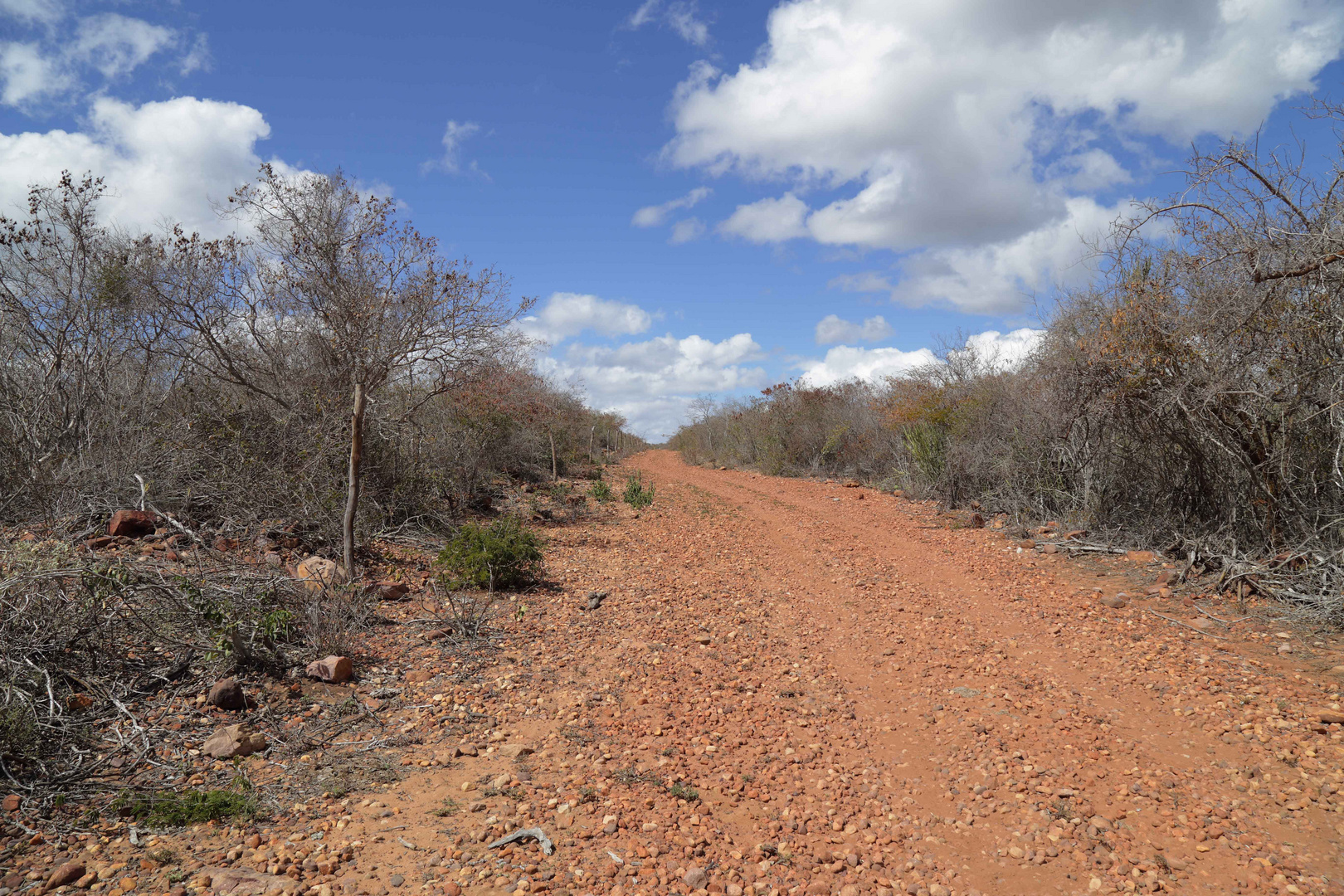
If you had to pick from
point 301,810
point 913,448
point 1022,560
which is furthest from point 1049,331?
point 301,810

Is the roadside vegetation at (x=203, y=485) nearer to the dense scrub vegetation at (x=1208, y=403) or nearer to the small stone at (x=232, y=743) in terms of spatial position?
the small stone at (x=232, y=743)

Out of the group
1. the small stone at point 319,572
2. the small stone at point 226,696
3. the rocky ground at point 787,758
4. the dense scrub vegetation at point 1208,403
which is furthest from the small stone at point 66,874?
the dense scrub vegetation at point 1208,403

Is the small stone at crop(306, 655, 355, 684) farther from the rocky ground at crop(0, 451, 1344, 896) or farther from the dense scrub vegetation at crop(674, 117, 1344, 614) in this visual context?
the dense scrub vegetation at crop(674, 117, 1344, 614)

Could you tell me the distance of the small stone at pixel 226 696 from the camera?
446cm

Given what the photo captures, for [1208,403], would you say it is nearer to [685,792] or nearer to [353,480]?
[685,792]

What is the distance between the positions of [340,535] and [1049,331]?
929 cm

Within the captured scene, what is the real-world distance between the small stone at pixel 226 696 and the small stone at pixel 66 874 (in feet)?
5.08

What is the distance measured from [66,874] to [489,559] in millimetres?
4576

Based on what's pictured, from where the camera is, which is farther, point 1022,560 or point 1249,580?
point 1022,560

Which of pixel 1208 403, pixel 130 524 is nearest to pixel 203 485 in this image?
pixel 130 524

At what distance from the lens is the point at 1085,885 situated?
9.97 feet

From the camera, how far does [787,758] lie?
415 cm

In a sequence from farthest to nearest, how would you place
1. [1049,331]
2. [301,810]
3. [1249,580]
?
[1049,331] < [1249,580] < [301,810]

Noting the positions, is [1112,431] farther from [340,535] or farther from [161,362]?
[161,362]
